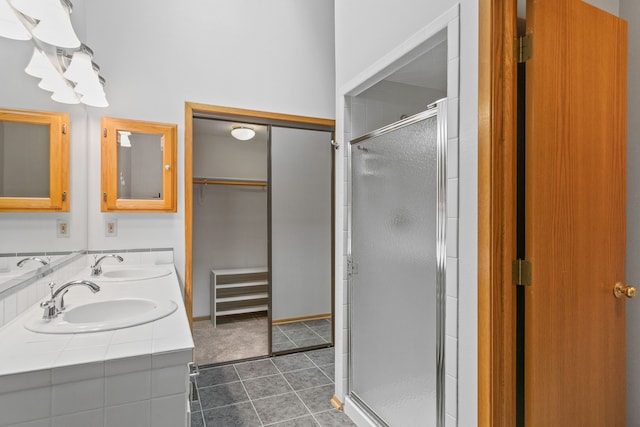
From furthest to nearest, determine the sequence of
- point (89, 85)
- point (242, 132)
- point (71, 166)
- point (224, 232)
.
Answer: point (224, 232) < point (242, 132) < point (71, 166) < point (89, 85)

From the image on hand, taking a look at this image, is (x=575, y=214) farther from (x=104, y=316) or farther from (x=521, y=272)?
(x=104, y=316)

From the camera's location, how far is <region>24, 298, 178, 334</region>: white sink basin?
3.97 feet

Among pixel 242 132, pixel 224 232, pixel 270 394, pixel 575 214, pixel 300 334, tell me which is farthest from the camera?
pixel 224 232

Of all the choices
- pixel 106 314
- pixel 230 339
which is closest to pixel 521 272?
pixel 106 314

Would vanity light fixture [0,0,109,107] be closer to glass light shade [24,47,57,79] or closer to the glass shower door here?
glass light shade [24,47,57,79]

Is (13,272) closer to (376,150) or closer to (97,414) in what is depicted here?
(97,414)

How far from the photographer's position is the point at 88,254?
2482 millimetres

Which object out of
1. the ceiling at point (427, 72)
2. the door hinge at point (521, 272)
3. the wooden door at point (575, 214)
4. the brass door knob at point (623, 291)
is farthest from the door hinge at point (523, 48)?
the brass door knob at point (623, 291)

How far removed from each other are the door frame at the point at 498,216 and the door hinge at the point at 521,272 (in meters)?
0.03

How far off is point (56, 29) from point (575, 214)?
2.32 metres

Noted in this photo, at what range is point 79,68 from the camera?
1.93 m

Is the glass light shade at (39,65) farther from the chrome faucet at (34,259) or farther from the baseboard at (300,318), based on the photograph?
the baseboard at (300,318)

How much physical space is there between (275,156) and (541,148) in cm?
221

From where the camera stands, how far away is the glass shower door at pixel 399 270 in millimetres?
1537
